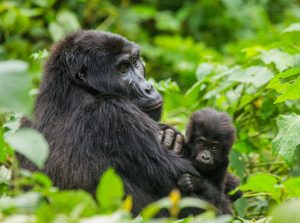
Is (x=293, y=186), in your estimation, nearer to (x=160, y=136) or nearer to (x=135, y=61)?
(x=160, y=136)

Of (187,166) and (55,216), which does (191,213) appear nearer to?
(187,166)

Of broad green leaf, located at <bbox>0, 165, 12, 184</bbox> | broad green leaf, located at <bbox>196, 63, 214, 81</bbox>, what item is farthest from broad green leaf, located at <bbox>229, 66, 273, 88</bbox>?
broad green leaf, located at <bbox>0, 165, 12, 184</bbox>

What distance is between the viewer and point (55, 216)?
7.30 ft

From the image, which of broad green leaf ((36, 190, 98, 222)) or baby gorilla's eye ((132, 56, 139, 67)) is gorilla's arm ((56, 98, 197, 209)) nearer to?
baby gorilla's eye ((132, 56, 139, 67))

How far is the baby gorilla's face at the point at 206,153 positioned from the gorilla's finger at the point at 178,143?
0.08m

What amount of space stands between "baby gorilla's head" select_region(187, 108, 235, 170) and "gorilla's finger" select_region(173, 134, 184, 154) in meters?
0.06

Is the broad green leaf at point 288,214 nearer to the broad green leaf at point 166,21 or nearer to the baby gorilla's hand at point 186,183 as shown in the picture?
the baby gorilla's hand at point 186,183

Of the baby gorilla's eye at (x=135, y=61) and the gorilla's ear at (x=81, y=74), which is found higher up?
the baby gorilla's eye at (x=135, y=61)

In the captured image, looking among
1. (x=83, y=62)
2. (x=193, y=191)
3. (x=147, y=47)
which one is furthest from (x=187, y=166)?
(x=147, y=47)

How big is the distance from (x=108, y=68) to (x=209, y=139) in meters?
0.73

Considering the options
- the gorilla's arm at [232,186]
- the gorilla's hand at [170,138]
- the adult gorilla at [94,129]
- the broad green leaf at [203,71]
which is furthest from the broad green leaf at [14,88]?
the broad green leaf at [203,71]

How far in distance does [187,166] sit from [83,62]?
2.73ft

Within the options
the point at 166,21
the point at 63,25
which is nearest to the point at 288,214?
the point at 63,25

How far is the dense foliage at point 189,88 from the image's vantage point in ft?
7.66
